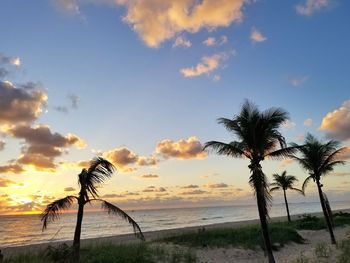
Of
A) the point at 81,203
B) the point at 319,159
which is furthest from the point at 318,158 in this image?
the point at 81,203

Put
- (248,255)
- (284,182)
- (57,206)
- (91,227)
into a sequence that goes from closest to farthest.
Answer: (57,206)
(248,255)
(284,182)
(91,227)

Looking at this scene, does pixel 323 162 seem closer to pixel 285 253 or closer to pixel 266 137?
pixel 285 253

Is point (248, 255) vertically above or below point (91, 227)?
below

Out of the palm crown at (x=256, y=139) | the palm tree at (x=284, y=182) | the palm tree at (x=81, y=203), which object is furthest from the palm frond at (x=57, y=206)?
the palm tree at (x=284, y=182)

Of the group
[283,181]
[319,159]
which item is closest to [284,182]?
[283,181]

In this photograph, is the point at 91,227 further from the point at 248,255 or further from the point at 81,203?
the point at 81,203

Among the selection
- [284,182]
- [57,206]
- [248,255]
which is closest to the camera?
[57,206]

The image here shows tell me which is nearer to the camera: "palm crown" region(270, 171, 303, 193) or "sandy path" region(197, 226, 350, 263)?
"sandy path" region(197, 226, 350, 263)

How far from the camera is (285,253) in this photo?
21.4 meters

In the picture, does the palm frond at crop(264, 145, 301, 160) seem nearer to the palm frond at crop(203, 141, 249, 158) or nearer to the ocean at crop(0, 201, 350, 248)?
the palm frond at crop(203, 141, 249, 158)

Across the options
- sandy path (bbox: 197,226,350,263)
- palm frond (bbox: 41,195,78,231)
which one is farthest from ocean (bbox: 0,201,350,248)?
sandy path (bbox: 197,226,350,263)

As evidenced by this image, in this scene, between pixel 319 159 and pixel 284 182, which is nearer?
pixel 319 159

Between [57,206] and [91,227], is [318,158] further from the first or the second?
[91,227]

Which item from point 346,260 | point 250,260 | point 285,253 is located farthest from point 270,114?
point 285,253
